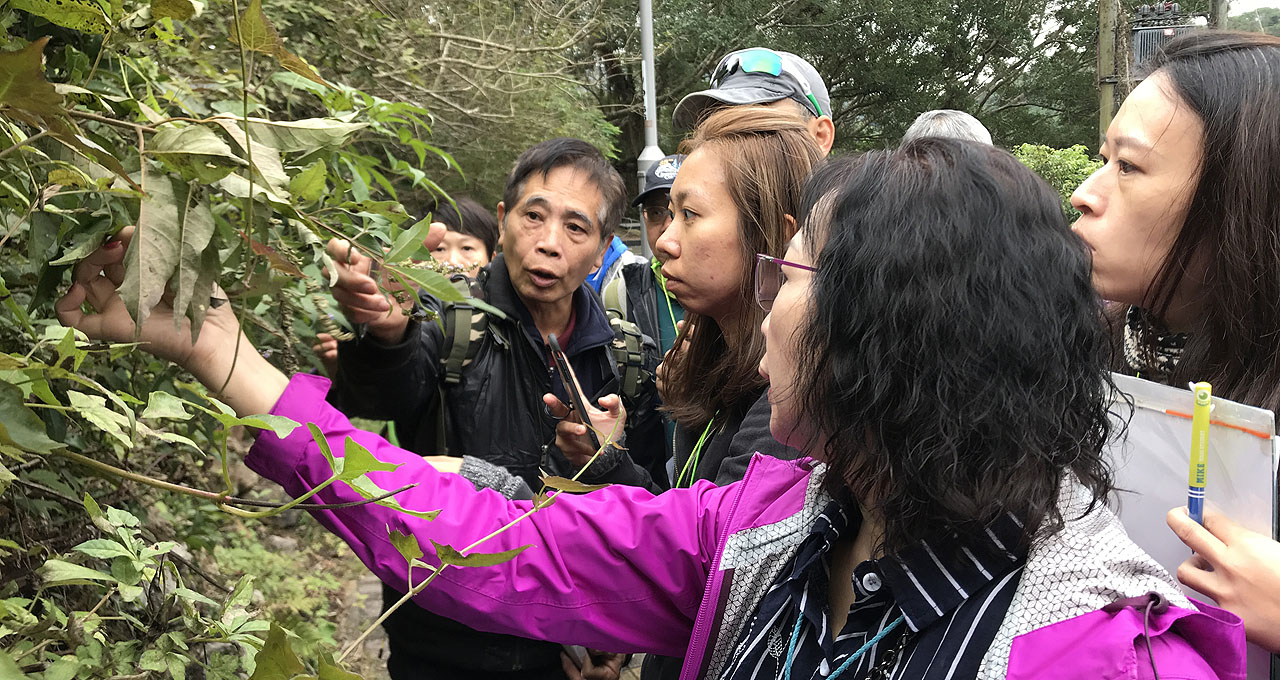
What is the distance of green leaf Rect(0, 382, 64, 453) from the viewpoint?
94 centimetres

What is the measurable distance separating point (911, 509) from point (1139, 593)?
24 cm

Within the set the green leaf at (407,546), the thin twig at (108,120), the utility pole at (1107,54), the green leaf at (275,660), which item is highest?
the thin twig at (108,120)

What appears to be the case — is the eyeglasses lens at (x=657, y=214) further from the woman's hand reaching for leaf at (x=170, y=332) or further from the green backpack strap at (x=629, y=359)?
the woman's hand reaching for leaf at (x=170, y=332)

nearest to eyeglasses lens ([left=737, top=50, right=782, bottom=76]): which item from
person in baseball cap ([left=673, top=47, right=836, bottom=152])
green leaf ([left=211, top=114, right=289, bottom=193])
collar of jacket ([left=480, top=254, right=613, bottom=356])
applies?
person in baseball cap ([left=673, top=47, right=836, bottom=152])

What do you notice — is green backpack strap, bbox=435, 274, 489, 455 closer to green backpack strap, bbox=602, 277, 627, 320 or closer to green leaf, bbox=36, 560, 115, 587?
green backpack strap, bbox=602, 277, 627, 320

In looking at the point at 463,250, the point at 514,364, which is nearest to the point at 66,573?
the point at 514,364

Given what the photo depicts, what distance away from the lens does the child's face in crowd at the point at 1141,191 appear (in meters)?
1.61

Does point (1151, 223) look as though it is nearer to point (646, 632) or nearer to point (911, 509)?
point (911, 509)

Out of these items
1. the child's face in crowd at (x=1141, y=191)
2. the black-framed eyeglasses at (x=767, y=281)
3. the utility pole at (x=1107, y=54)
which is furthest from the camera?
the utility pole at (x=1107, y=54)

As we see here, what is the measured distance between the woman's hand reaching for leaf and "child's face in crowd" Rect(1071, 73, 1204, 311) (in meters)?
1.27

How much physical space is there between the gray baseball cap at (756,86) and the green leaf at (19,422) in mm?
2198

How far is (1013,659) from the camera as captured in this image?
3.39 ft

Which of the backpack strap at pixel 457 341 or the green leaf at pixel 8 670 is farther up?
the green leaf at pixel 8 670

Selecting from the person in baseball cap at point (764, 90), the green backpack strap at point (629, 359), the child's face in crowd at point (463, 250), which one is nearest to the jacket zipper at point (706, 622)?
the green backpack strap at point (629, 359)
